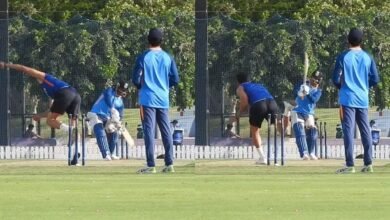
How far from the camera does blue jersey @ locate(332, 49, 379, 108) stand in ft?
65.2

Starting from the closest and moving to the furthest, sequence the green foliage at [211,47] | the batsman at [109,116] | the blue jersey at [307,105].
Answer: the blue jersey at [307,105]
the batsman at [109,116]
the green foliage at [211,47]

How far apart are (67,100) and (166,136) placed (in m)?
6.92

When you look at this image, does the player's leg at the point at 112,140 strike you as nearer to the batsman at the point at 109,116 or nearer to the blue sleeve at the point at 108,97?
the batsman at the point at 109,116

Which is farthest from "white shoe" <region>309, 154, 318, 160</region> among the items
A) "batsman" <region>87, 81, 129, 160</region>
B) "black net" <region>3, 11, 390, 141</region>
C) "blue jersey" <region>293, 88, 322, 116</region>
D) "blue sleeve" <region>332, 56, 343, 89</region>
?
"blue sleeve" <region>332, 56, 343, 89</region>

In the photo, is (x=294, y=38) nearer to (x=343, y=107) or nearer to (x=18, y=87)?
(x=18, y=87)

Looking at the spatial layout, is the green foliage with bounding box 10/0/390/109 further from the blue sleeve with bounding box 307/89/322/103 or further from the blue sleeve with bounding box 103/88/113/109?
the blue sleeve with bounding box 307/89/322/103

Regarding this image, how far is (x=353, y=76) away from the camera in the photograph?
65.7 feet

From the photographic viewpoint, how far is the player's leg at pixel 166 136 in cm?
1984

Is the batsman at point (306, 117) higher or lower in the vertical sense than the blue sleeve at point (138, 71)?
lower

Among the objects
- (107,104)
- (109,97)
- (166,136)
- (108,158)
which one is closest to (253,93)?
(108,158)

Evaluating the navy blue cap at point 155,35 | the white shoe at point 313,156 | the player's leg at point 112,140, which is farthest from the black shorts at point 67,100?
the navy blue cap at point 155,35

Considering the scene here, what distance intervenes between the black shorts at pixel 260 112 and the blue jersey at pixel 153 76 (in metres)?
5.76
